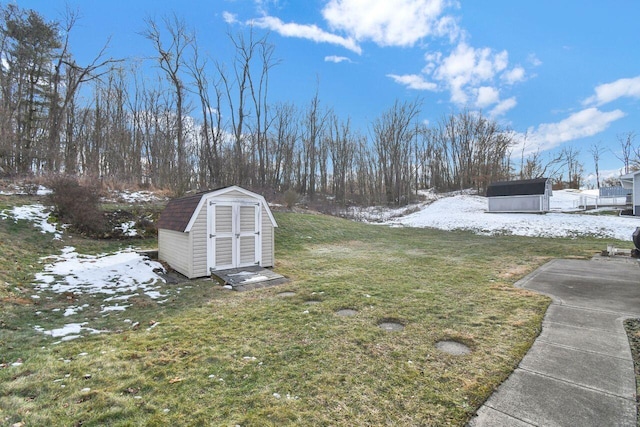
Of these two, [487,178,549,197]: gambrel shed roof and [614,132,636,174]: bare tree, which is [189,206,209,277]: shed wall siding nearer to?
[487,178,549,197]: gambrel shed roof

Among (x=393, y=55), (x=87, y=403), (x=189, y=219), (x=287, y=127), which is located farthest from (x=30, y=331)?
(x=287, y=127)

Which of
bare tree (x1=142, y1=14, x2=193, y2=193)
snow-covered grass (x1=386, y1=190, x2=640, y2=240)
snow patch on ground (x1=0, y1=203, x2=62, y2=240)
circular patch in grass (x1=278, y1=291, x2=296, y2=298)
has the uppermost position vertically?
bare tree (x1=142, y1=14, x2=193, y2=193)

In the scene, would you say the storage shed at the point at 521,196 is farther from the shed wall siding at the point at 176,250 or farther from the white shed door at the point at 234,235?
the shed wall siding at the point at 176,250

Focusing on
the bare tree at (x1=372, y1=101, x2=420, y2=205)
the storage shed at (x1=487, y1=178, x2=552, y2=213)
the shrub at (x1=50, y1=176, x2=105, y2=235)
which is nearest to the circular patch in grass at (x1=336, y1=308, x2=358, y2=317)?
the shrub at (x1=50, y1=176, x2=105, y2=235)

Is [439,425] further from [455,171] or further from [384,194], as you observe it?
[455,171]

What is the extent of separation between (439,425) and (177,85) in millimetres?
23013

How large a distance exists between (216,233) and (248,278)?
1390mm

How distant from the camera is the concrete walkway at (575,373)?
2055 millimetres

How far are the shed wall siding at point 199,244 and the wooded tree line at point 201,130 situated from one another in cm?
919

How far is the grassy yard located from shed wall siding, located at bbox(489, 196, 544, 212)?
688 inches

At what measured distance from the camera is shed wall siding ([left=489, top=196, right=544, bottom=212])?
19.5m

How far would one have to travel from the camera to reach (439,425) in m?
2.00

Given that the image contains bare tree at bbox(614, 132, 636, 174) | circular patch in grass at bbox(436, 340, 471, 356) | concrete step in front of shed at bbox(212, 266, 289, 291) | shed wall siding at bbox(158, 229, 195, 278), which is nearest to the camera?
circular patch in grass at bbox(436, 340, 471, 356)

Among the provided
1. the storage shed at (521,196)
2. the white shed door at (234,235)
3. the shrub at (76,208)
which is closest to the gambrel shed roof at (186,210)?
the white shed door at (234,235)
